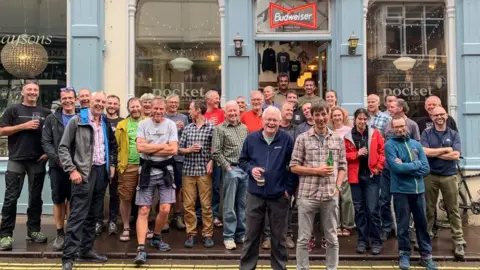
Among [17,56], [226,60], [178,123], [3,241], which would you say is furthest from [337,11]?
[3,241]

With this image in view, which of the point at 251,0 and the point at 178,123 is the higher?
the point at 251,0

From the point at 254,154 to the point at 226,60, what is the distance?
12.3ft

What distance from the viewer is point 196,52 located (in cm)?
863

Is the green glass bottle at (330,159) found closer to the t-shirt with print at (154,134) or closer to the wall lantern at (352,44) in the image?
the t-shirt with print at (154,134)

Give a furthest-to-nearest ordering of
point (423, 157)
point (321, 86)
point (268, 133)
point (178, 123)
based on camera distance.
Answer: point (321, 86) → point (178, 123) → point (423, 157) → point (268, 133)

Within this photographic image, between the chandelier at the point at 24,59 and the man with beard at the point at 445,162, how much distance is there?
6.82 meters

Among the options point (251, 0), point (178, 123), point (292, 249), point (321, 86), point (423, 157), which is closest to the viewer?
point (423, 157)

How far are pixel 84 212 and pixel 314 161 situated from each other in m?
2.85

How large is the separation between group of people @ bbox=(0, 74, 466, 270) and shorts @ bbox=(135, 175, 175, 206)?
0.01 m

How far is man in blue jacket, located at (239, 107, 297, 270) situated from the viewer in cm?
482

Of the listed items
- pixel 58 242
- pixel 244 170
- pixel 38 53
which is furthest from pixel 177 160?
pixel 38 53

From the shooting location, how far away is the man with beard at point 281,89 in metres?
7.88

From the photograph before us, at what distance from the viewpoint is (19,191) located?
6.28 m

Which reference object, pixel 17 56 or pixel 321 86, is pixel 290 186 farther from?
pixel 17 56
